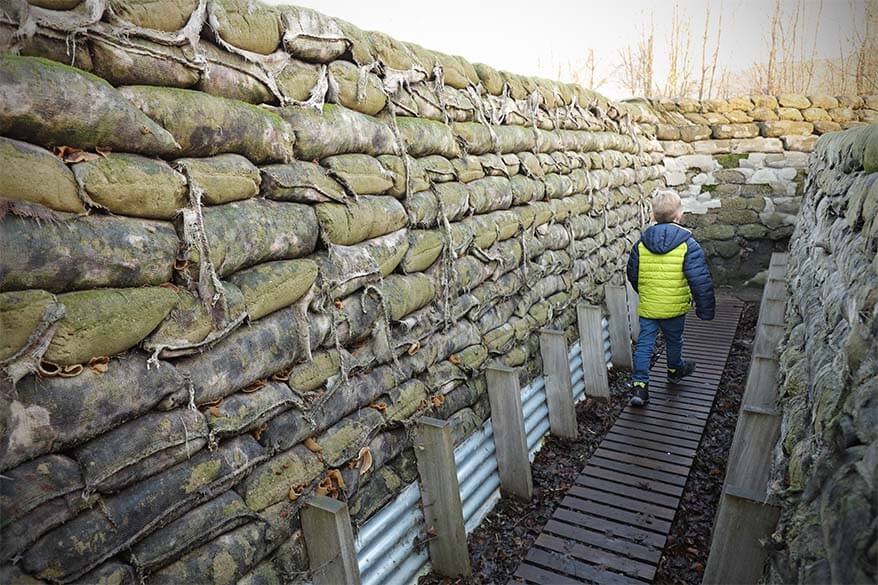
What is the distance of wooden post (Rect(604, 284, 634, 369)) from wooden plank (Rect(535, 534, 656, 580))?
3.16 metres

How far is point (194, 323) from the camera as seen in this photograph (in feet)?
6.46

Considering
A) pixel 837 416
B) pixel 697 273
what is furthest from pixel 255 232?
pixel 697 273

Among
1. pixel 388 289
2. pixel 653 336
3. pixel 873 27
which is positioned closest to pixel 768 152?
pixel 873 27

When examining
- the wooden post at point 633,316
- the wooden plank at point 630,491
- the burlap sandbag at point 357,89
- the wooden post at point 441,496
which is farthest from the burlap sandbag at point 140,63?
the wooden post at point 633,316

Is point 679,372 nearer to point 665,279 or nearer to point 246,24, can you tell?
point 665,279

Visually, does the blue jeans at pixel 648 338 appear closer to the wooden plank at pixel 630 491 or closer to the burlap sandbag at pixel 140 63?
the wooden plank at pixel 630 491

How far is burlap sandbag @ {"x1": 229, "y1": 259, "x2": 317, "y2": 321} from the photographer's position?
2.18 m

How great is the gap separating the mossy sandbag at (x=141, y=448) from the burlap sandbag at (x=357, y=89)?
1655 millimetres

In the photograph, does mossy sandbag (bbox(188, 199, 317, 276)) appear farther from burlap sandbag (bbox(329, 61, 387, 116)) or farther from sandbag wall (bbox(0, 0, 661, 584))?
burlap sandbag (bbox(329, 61, 387, 116))

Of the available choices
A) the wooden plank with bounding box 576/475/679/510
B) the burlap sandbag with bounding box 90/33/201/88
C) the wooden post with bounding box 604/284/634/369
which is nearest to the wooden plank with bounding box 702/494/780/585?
the wooden plank with bounding box 576/475/679/510

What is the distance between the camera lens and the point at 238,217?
7.07ft

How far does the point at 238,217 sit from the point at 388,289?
1.02 meters

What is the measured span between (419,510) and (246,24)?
2539 millimetres

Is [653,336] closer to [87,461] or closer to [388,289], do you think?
[388,289]
